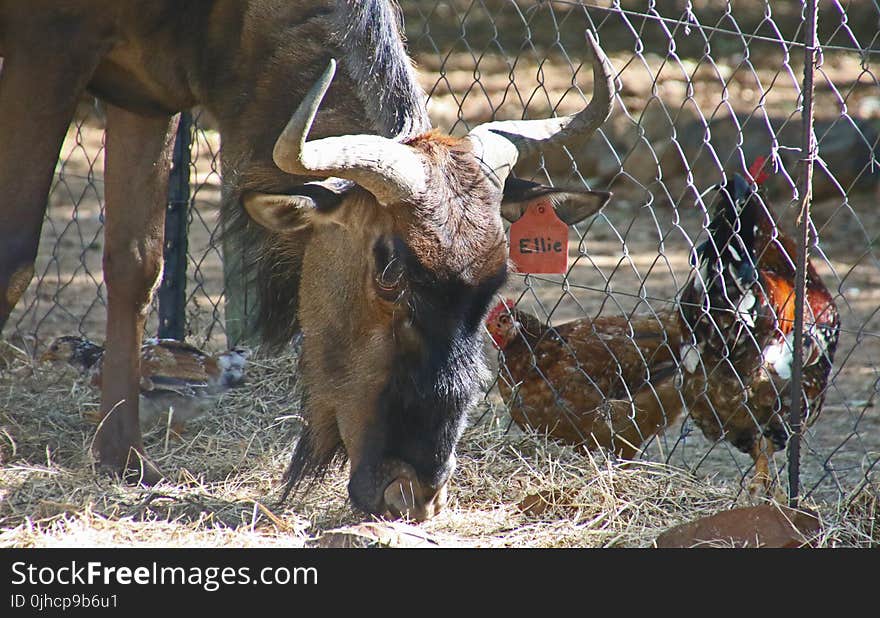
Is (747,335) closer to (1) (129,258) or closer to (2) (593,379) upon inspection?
(2) (593,379)

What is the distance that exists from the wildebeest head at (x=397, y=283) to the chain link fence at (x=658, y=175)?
33.9 inches

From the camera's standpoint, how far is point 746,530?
3.79m

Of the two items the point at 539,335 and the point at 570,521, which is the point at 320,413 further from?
the point at 539,335

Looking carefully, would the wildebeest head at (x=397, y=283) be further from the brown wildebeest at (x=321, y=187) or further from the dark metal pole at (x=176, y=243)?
the dark metal pole at (x=176, y=243)

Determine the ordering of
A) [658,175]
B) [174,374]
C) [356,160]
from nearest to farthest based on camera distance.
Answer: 1. [356,160]
2. [658,175]
3. [174,374]

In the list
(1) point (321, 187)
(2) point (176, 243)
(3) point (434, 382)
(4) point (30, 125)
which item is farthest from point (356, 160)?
(2) point (176, 243)

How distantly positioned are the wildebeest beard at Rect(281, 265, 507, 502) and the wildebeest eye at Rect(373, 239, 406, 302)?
6cm

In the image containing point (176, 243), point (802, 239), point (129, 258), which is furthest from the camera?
point (176, 243)

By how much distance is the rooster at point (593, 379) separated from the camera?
5.05 m

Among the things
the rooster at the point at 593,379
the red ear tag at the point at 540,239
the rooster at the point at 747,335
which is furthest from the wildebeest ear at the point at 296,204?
the rooster at the point at 747,335

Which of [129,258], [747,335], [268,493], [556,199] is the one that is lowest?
[268,493]

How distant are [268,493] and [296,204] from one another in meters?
1.36

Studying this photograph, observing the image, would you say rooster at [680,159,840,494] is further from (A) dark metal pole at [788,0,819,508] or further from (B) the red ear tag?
(B) the red ear tag

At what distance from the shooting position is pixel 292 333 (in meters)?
4.37
